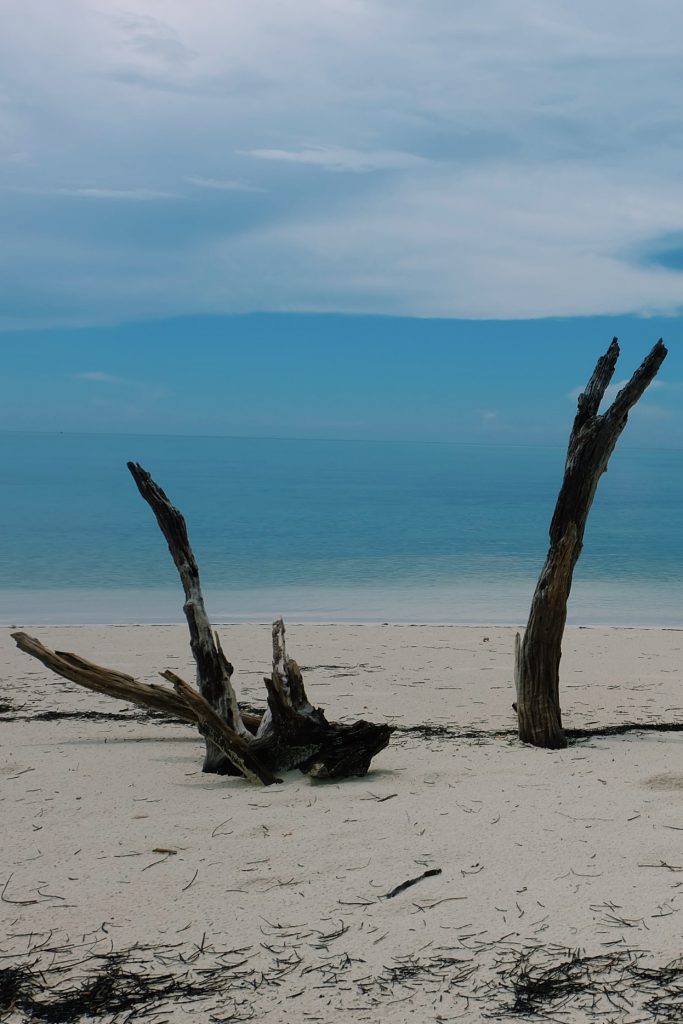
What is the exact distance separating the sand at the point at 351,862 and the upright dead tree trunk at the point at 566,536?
0.96 ft

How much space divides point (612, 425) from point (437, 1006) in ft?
11.9

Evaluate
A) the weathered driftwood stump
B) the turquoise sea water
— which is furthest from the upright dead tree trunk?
the turquoise sea water

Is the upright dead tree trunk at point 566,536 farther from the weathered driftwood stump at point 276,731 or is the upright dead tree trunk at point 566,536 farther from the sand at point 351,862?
the weathered driftwood stump at point 276,731

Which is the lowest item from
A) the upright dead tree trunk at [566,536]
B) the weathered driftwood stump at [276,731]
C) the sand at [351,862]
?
the sand at [351,862]

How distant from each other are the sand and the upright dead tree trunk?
0.29m

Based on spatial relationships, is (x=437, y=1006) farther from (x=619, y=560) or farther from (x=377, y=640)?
(x=619, y=560)

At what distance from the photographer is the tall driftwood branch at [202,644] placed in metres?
5.17

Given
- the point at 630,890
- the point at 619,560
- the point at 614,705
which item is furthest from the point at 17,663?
the point at 619,560

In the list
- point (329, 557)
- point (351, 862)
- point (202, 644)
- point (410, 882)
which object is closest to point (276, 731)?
point (202, 644)

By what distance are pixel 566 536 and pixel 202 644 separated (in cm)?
216

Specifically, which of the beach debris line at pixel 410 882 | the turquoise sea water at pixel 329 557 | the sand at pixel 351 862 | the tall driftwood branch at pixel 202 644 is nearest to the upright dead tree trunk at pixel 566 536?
the sand at pixel 351 862

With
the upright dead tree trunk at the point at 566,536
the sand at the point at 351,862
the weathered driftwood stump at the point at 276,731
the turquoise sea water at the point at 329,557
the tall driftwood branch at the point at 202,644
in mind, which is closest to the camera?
the sand at the point at 351,862

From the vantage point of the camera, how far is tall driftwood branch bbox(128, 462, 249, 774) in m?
5.17

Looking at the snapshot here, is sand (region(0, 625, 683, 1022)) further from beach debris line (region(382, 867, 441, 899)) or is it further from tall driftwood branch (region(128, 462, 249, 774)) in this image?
tall driftwood branch (region(128, 462, 249, 774))
